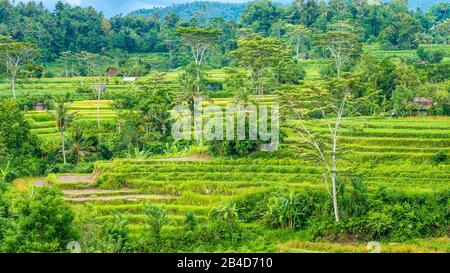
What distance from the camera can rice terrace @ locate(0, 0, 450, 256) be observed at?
1477cm

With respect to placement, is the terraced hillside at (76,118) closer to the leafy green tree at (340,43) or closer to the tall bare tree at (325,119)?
the tall bare tree at (325,119)

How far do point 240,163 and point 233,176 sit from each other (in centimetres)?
122

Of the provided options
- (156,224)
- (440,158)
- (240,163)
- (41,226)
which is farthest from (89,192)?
(440,158)

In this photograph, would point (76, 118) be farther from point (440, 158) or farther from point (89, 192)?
point (440, 158)

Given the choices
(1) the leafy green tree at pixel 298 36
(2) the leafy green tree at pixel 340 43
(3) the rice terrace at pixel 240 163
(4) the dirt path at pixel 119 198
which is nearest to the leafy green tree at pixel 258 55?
(3) the rice terrace at pixel 240 163

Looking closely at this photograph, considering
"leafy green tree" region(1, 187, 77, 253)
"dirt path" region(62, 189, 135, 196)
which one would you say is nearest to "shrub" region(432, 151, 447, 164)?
"dirt path" region(62, 189, 135, 196)

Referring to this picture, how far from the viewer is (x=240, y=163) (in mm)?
20672

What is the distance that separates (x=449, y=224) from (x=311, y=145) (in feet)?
14.7

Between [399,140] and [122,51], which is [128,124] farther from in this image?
[122,51]

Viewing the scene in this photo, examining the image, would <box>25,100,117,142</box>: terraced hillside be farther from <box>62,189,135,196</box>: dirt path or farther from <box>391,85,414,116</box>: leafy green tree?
<box>391,85,414,116</box>: leafy green tree

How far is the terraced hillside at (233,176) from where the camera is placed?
17.8m

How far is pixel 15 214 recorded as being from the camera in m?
14.7

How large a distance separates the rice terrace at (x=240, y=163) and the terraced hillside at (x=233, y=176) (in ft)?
0.16
